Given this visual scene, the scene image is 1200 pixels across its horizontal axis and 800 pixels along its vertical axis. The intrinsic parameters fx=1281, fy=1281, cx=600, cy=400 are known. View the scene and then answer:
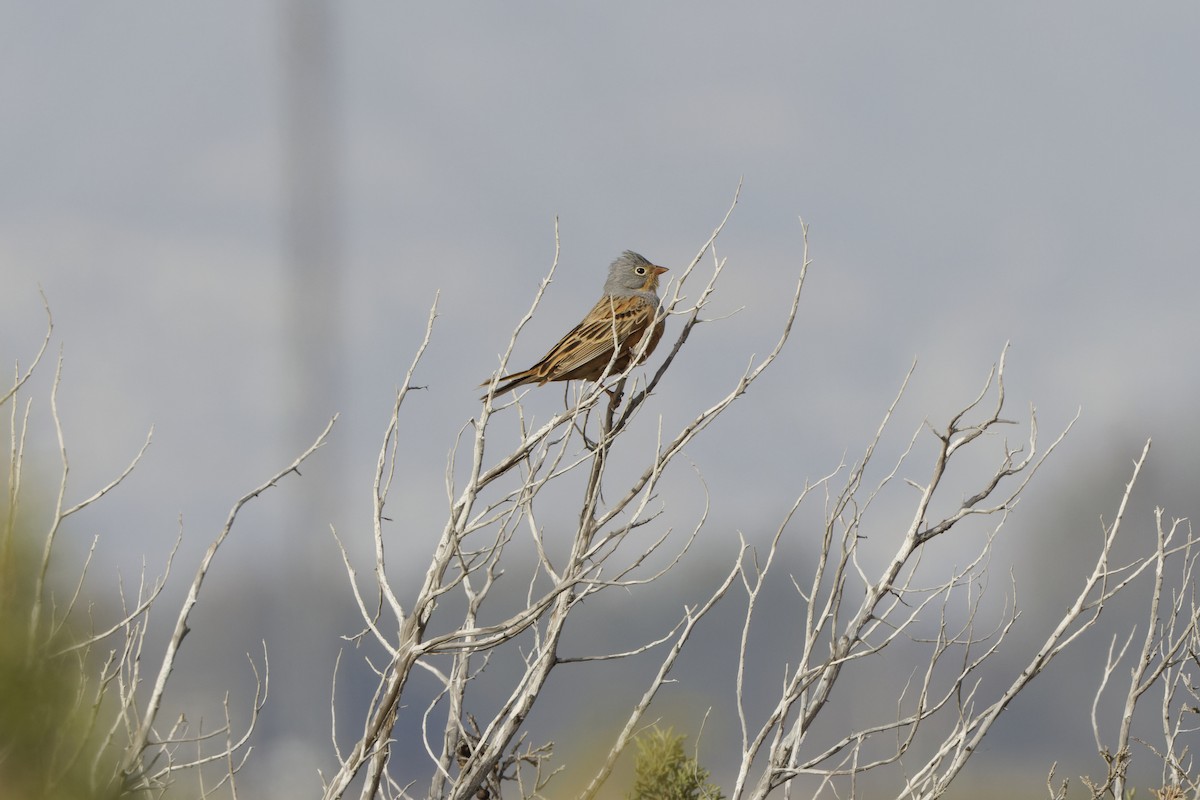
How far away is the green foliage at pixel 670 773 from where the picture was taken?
7566 millimetres

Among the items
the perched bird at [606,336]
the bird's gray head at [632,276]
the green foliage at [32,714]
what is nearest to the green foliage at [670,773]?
the perched bird at [606,336]

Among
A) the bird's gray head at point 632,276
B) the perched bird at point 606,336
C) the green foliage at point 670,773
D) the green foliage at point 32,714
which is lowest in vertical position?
the green foliage at point 32,714

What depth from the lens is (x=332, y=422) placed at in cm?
541

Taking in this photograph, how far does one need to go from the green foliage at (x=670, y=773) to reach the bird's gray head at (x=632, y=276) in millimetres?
3763

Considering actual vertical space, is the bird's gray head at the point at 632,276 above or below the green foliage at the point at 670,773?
above

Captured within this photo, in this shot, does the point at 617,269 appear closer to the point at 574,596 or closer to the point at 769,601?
the point at 574,596

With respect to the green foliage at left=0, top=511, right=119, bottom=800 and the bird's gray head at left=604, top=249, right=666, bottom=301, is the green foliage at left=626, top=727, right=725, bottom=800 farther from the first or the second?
the green foliage at left=0, top=511, right=119, bottom=800

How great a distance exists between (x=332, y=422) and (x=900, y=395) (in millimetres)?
2646

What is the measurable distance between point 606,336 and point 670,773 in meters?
2.94

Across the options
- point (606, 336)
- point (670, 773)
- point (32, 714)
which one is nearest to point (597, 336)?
point (606, 336)

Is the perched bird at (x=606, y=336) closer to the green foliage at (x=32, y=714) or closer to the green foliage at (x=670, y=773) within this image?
the green foliage at (x=670, y=773)

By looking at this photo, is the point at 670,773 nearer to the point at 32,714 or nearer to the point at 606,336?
the point at 606,336

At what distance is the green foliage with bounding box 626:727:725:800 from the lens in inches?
298

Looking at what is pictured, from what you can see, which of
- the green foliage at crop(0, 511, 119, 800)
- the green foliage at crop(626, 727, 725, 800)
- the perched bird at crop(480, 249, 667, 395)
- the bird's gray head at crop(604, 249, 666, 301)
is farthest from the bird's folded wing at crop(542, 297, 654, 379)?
the green foliage at crop(0, 511, 119, 800)
